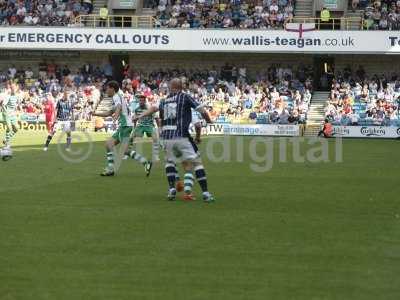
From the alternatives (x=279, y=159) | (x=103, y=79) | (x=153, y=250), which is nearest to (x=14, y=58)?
(x=103, y=79)

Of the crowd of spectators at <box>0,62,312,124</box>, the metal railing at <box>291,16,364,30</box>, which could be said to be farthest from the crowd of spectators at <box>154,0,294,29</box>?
the crowd of spectators at <box>0,62,312,124</box>

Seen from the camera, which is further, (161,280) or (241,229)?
(241,229)

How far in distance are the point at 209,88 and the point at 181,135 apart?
3765 centimetres

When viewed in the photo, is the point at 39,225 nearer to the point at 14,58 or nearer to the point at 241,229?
the point at 241,229

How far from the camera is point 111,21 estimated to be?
179ft

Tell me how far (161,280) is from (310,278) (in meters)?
1.43

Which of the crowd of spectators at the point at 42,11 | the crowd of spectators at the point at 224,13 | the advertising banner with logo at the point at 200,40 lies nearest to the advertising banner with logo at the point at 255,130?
the advertising banner with logo at the point at 200,40

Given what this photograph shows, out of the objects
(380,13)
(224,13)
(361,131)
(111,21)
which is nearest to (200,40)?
(224,13)

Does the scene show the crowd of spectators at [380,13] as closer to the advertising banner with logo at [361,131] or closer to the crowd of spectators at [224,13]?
the crowd of spectators at [224,13]

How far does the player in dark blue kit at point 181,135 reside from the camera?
1555 centimetres

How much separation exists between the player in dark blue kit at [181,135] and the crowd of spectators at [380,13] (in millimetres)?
37805

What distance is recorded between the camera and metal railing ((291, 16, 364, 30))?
172ft

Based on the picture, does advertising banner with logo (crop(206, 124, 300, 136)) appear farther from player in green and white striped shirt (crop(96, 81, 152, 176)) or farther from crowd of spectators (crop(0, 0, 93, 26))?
player in green and white striped shirt (crop(96, 81, 152, 176))

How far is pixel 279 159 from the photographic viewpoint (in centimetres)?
2794
